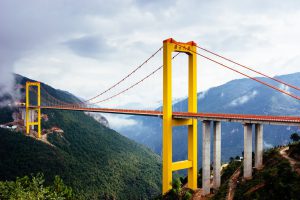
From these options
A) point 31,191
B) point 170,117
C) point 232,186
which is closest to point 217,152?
point 232,186

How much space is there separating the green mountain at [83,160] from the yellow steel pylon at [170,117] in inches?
1966

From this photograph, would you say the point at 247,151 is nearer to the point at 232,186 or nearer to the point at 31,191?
the point at 232,186

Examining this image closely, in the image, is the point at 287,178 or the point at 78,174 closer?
the point at 287,178

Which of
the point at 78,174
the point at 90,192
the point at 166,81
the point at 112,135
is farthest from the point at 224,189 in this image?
the point at 112,135

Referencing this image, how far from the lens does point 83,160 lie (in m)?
124

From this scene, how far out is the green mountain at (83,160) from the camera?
101300 millimetres

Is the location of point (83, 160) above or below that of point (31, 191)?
below

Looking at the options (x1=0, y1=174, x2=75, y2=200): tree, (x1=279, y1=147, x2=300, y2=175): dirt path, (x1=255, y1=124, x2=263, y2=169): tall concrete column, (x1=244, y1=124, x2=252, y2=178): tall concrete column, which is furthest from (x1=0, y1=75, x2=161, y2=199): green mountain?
(x1=279, y1=147, x2=300, y2=175): dirt path

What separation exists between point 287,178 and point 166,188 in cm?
1684

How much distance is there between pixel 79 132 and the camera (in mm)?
151250

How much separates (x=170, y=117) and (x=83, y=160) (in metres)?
87.4

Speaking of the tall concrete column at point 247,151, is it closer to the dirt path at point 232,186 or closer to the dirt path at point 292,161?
the dirt path at point 232,186

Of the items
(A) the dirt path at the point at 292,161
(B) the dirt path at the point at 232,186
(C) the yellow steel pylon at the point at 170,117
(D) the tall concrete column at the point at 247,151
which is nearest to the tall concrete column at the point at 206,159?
(B) the dirt path at the point at 232,186

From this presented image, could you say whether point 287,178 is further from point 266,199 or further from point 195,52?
point 195,52
